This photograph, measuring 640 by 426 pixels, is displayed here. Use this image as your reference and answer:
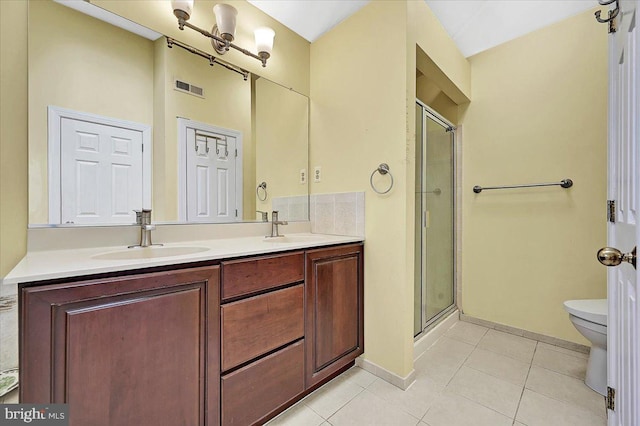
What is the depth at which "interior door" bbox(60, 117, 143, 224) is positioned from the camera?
118cm

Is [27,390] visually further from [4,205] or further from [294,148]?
[294,148]

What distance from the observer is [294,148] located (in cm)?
212

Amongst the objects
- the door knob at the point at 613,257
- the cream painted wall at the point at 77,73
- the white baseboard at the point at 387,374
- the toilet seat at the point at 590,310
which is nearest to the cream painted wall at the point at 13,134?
the cream painted wall at the point at 77,73

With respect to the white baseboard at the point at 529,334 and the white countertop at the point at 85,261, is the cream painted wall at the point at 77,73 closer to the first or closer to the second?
the white countertop at the point at 85,261

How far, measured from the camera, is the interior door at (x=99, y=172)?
1180mm

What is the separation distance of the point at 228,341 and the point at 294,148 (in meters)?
1.49

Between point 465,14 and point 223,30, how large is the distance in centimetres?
175

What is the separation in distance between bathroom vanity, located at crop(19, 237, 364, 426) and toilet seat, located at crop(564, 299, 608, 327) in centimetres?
144

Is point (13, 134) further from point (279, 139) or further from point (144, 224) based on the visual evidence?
point (279, 139)

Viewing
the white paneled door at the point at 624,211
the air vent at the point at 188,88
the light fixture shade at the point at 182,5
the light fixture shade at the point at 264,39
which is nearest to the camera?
the white paneled door at the point at 624,211

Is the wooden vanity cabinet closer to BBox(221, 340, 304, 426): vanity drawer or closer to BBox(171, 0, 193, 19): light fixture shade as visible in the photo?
BBox(221, 340, 304, 426): vanity drawer

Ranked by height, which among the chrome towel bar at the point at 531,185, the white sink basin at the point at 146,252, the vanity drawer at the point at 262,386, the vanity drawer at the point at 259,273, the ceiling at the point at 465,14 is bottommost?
the vanity drawer at the point at 262,386

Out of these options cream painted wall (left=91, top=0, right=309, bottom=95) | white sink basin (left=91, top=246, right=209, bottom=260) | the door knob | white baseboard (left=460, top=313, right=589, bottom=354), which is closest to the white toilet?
white baseboard (left=460, top=313, right=589, bottom=354)

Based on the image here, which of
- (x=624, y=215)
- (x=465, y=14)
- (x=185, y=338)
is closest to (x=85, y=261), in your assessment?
(x=185, y=338)
